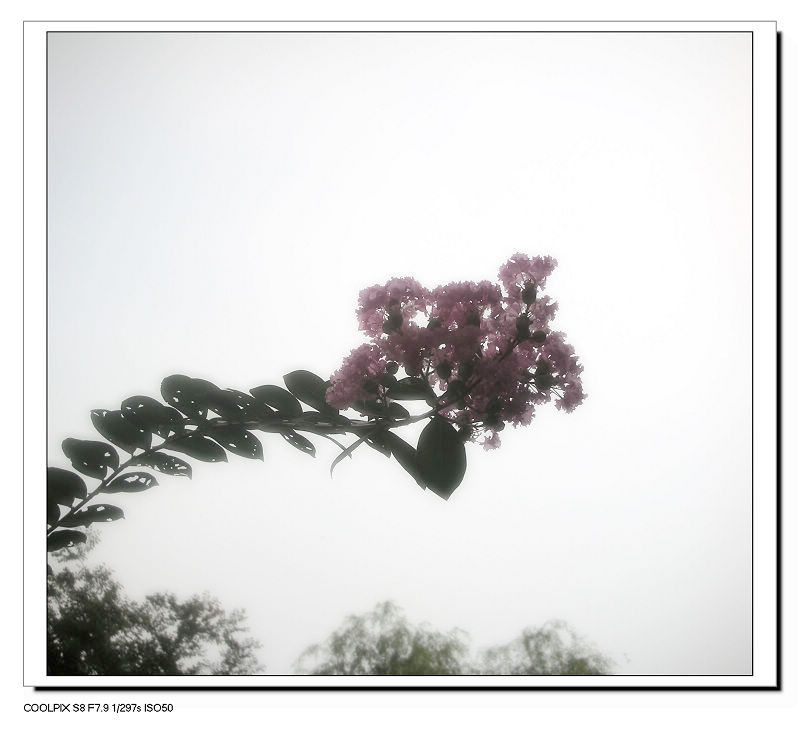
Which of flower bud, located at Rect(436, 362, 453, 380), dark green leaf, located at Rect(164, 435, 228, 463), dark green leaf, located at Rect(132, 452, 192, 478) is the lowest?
dark green leaf, located at Rect(132, 452, 192, 478)

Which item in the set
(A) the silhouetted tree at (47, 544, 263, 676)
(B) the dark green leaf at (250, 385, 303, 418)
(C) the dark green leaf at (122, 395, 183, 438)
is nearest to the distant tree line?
(A) the silhouetted tree at (47, 544, 263, 676)

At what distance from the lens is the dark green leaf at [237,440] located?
1.04 meters

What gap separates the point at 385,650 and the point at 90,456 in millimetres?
727

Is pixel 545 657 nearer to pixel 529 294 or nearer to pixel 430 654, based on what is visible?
pixel 430 654

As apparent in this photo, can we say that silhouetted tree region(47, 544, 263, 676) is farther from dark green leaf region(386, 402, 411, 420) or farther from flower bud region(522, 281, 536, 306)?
flower bud region(522, 281, 536, 306)

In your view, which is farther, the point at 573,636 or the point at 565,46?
the point at 565,46

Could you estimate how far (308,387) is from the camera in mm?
1031

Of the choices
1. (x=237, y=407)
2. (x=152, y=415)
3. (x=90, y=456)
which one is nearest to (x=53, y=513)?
(x=90, y=456)

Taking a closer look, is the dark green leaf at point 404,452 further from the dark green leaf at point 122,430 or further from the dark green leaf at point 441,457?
the dark green leaf at point 122,430

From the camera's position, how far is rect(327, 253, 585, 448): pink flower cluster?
3.01 feet
